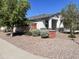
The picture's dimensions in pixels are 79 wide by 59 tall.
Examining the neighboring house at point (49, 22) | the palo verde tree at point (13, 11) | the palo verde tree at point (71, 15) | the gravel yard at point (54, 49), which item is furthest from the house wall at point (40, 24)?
the gravel yard at point (54, 49)

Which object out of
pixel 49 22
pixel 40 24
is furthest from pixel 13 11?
pixel 40 24

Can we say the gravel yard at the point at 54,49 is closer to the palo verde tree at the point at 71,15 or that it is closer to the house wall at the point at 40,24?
the palo verde tree at the point at 71,15

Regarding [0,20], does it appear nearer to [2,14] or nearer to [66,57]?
[2,14]

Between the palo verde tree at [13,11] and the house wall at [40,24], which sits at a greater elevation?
the palo verde tree at [13,11]

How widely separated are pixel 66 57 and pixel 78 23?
16.2 m

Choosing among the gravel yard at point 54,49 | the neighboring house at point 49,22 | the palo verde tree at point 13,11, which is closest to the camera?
the gravel yard at point 54,49

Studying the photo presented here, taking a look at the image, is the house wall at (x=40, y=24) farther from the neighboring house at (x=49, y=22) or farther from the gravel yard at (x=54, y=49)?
the gravel yard at (x=54, y=49)

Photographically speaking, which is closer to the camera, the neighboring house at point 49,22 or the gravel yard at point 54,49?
the gravel yard at point 54,49

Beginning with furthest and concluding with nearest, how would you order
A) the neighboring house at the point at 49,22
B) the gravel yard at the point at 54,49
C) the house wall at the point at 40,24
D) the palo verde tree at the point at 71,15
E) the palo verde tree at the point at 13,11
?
the house wall at the point at 40,24, the neighboring house at the point at 49,22, the palo verde tree at the point at 13,11, the palo verde tree at the point at 71,15, the gravel yard at the point at 54,49

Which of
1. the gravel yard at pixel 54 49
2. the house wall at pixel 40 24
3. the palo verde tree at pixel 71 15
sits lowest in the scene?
the gravel yard at pixel 54 49

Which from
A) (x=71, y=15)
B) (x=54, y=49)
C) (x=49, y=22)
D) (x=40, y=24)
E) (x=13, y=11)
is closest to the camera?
(x=54, y=49)

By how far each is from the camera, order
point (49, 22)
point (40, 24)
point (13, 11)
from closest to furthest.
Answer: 1. point (13, 11)
2. point (49, 22)
3. point (40, 24)

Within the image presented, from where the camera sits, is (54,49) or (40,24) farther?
(40,24)

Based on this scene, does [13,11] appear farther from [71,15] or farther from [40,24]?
[40,24]
